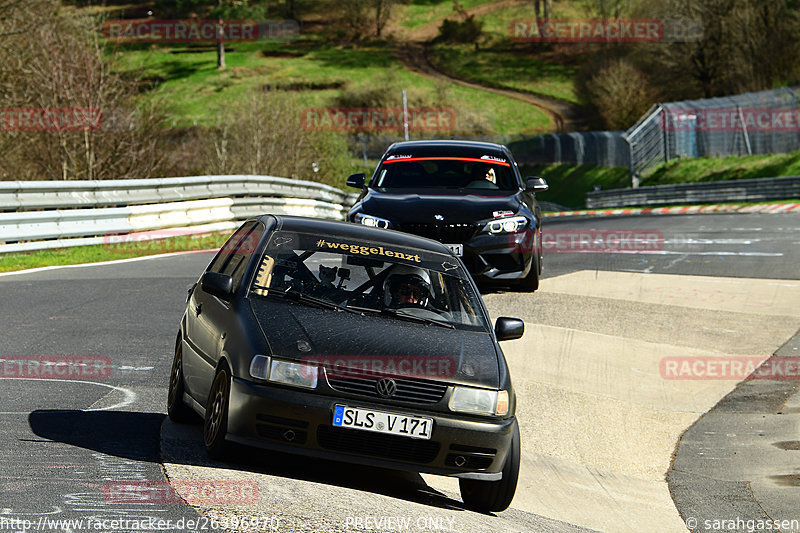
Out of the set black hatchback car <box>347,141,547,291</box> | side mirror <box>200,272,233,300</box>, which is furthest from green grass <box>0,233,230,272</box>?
side mirror <box>200,272,233,300</box>

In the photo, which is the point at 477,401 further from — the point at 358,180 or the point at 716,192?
the point at 716,192

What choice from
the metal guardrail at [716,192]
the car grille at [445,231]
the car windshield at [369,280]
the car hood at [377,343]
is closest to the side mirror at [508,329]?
the car windshield at [369,280]

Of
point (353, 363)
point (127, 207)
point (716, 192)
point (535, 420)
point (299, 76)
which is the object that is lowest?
point (299, 76)

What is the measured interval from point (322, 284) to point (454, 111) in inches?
3349

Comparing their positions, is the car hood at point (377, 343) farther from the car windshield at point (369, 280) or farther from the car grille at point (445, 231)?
the car grille at point (445, 231)

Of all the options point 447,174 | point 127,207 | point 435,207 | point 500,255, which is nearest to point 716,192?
point 127,207

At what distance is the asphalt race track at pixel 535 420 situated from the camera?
5773 mm

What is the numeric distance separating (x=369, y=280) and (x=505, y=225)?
6.20m

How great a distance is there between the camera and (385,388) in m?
6.26

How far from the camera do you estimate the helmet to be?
23.7 ft

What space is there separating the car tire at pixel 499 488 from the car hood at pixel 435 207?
660cm

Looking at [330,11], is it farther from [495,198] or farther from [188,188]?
[495,198]

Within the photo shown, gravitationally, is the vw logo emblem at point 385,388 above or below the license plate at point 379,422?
above

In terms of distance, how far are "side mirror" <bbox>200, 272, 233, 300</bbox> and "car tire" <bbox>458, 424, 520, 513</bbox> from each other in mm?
1773
